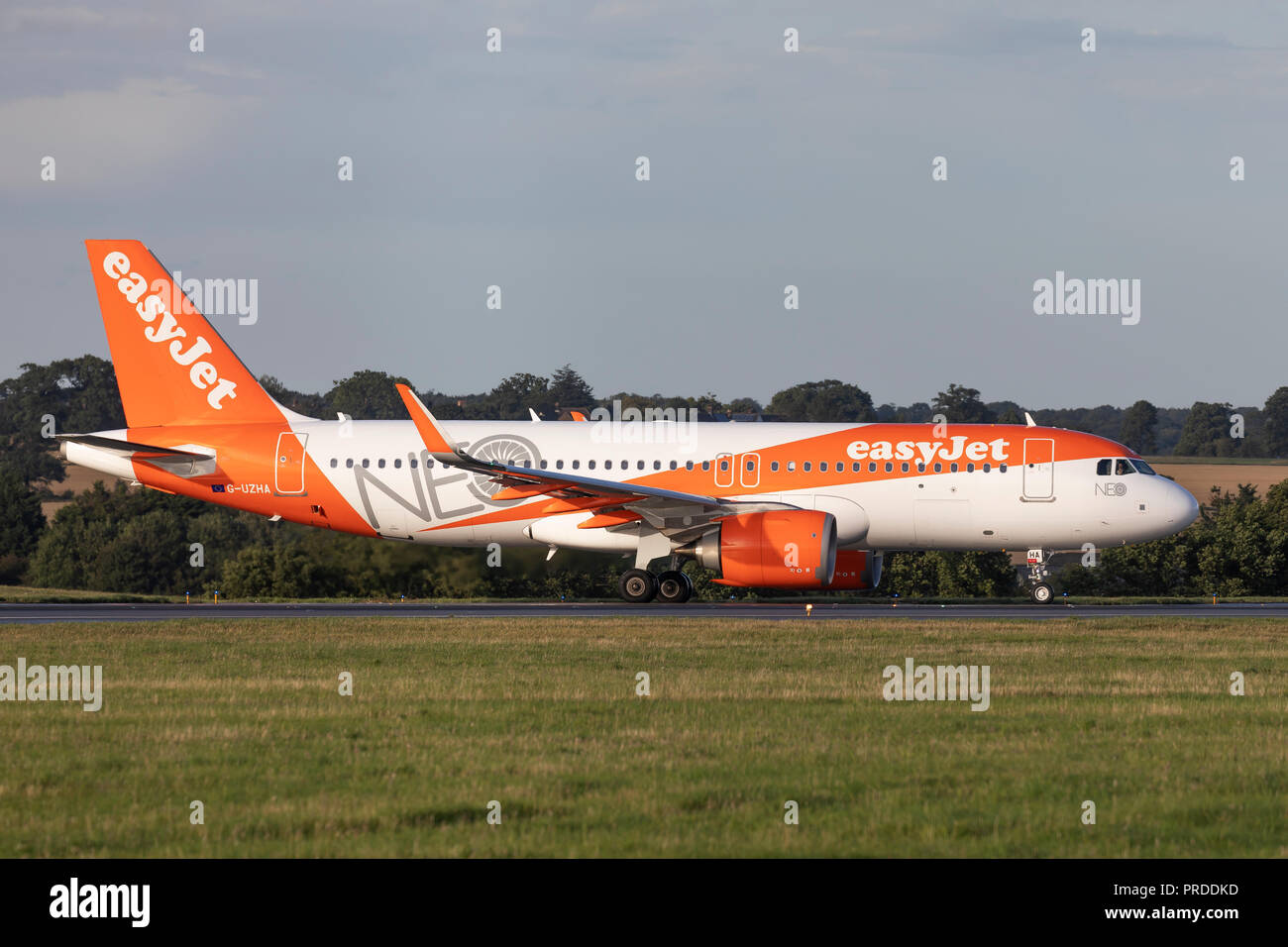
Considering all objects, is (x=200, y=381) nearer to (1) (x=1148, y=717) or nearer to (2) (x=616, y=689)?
(2) (x=616, y=689)

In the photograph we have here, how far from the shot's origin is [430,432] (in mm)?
29156

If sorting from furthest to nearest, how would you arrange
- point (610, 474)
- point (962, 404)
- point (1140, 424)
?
1. point (1140, 424)
2. point (962, 404)
3. point (610, 474)

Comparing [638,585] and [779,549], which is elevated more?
[779,549]

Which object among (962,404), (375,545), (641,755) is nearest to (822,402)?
(962,404)

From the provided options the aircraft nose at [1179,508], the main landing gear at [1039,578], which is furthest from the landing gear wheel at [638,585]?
the aircraft nose at [1179,508]

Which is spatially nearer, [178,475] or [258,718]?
[258,718]

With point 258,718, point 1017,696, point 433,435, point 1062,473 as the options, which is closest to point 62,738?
point 258,718

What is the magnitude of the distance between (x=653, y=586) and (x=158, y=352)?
491 inches

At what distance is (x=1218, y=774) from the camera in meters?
11.4

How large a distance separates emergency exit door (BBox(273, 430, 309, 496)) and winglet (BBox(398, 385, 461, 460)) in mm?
4414

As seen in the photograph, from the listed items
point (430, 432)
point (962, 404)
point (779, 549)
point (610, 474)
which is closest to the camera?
point (779, 549)

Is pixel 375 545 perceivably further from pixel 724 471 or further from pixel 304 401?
pixel 304 401

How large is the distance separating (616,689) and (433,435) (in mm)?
13799

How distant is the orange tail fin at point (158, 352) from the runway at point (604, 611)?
4483 mm
